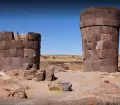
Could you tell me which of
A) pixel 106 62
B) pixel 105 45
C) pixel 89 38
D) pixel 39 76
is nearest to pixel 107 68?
pixel 106 62

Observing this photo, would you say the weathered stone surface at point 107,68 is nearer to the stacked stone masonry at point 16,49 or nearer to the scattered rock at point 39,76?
the stacked stone masonry at point 16,49

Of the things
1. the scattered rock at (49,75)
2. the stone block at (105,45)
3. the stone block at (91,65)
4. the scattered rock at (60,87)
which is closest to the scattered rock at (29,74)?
the scattered rock at (49,75)

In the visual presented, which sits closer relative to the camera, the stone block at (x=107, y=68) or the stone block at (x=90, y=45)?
the stone block at (x=107, y=68)

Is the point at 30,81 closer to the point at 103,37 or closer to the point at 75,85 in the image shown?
the point at 75,85

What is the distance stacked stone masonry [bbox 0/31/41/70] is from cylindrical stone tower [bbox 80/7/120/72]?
3310mm

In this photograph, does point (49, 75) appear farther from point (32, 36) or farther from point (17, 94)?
point (32, 36)

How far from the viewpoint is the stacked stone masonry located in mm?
17812

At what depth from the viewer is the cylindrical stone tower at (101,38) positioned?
18047mm

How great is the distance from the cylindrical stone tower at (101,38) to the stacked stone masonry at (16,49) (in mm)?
3310

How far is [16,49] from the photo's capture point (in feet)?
58.5

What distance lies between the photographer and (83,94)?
11.1 metres

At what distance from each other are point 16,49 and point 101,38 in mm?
5028

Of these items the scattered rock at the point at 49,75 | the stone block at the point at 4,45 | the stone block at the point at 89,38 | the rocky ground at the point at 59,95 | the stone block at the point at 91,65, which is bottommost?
→ the rocky ground at the point at 59,95

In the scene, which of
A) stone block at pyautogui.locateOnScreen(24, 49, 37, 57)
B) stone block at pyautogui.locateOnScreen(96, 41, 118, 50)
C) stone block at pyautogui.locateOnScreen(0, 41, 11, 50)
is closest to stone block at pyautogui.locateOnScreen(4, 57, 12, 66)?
stone block at pyautogui.locateOnScreen(0, 41, 11, 50)
